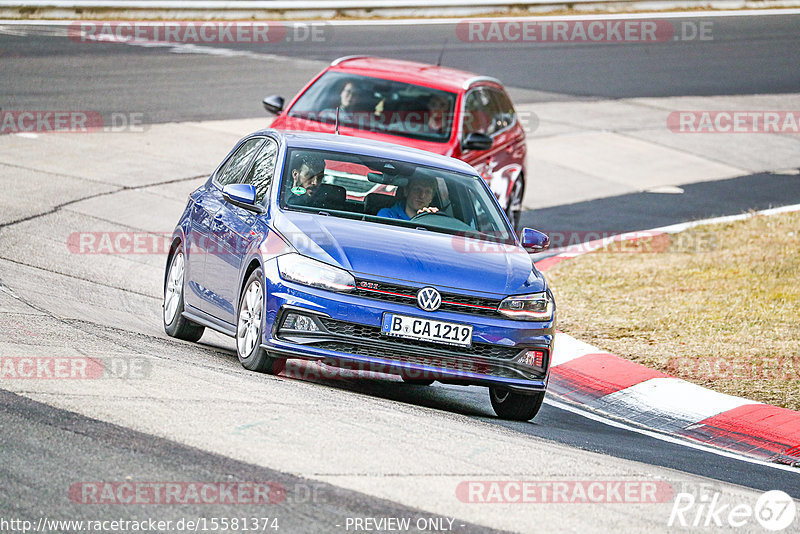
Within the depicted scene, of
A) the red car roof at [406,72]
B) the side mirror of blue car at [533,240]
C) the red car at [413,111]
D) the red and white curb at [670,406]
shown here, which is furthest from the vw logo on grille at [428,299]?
the red car roof at [406,72]

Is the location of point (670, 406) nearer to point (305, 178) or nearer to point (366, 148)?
point (366, 148)

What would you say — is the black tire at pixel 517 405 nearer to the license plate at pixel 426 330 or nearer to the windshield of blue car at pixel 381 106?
the license plate at pixel 426 330

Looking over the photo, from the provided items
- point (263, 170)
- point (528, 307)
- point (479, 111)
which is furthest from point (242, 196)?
point (479, 111)

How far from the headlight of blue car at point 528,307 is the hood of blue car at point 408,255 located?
5 cm

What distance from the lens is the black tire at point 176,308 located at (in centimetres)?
929

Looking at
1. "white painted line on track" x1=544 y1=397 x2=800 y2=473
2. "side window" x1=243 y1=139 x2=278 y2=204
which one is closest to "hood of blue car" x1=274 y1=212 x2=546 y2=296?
"side window" x1=243 y1=139 x2=278 y2=204

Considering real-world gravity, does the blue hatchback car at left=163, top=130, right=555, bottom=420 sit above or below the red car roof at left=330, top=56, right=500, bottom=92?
below

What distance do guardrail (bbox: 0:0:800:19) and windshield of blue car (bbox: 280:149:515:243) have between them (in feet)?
66.3

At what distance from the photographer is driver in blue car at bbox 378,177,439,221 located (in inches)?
336

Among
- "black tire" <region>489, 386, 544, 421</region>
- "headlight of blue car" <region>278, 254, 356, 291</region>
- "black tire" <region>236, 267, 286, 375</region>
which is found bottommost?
"black tire" <region>489, 386, 544, 421</region>

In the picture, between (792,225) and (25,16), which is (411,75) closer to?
(792,225)

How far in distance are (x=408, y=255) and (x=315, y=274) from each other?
1.98 feet

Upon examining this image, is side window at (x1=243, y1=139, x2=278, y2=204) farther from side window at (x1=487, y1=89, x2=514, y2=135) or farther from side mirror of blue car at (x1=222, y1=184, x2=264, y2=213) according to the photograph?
side window at (x1=487, y1=89, x2=514, y2=135)

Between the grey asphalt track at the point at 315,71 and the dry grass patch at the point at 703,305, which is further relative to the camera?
the dry grass patch at the point at 703,305
